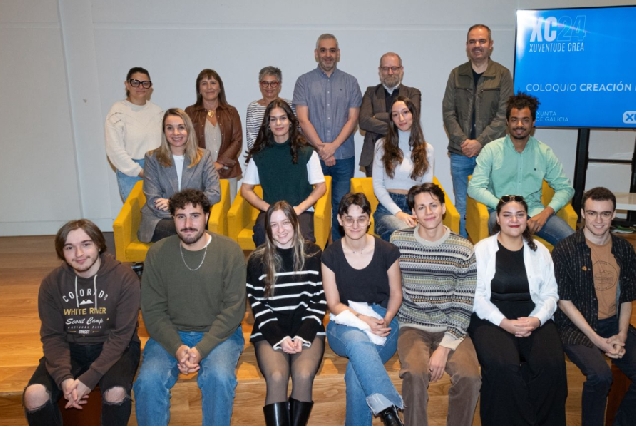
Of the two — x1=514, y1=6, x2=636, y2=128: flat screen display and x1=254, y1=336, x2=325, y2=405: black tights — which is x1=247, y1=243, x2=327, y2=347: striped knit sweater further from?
x1=514, y1=6, x2=636, y2=128: flat screen display

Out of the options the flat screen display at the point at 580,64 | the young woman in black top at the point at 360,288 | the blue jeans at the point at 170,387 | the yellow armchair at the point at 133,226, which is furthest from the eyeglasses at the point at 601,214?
the flat screen display at the point at 580,64

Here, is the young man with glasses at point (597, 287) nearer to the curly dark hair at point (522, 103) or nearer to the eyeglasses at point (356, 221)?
the curly dark hair at point (522, 103)

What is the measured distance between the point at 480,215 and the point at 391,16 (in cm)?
242

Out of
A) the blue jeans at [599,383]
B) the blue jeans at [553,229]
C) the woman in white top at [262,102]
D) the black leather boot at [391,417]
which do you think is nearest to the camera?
the black leather boot at [391,417]

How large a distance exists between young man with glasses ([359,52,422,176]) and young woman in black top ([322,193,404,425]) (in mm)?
1475

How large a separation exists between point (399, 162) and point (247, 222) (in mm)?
1153

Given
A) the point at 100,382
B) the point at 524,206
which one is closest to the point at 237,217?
the point at 100,382

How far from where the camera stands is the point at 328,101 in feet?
14.7

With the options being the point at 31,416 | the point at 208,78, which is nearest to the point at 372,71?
the point at 208,78

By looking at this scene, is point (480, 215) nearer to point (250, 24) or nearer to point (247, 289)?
point (247, 289)

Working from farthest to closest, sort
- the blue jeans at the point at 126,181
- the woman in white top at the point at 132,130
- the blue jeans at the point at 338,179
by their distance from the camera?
the blue jeans at the point at 338,179, the blue jeans at the point at 126,181, the woman in white top at the point at 132,130

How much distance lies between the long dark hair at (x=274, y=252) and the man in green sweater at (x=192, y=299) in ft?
0.40

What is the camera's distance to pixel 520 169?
3.89m

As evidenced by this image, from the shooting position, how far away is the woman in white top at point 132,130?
4.24m
